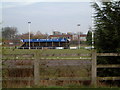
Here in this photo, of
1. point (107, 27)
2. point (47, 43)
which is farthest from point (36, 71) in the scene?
point (47, 43)

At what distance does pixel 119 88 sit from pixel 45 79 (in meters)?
2.51

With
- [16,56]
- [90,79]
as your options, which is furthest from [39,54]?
[90,79]

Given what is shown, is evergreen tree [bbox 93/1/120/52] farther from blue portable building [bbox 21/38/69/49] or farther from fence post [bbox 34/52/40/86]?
blue portable building [bbox 21/38/69/49]

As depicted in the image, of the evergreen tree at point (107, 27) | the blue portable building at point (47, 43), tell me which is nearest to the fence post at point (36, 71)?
the evergreen tree at point (107, 27)

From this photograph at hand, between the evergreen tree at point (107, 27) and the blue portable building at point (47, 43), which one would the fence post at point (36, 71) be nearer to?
the evergreen tree at point (107, 27)

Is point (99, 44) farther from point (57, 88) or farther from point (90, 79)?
point (57, 88)

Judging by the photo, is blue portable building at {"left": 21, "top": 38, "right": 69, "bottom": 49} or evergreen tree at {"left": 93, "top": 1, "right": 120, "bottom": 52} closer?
evergreen tree at {"left": 93, "top": 1, "right": 120, "bottom": 52}

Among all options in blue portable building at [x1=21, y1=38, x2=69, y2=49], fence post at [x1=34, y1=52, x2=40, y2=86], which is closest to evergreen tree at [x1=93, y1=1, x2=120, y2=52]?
fence post at [x1=34, y1=52, x2=40, y2=86]

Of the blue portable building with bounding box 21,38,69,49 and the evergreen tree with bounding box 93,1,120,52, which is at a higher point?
the evergreen tree with bounding box 93,1,120,52

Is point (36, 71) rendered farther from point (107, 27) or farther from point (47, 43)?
point (47, 43)

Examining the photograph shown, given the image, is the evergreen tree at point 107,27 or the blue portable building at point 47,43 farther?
the blue portable building at point 47,43

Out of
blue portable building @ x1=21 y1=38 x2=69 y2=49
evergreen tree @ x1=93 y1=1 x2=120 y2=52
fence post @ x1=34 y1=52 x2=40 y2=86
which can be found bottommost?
fence post @ x1=34 y1=52 x2=40 y2=86

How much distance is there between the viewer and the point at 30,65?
20.9ft

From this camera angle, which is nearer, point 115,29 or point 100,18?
point 115,29
